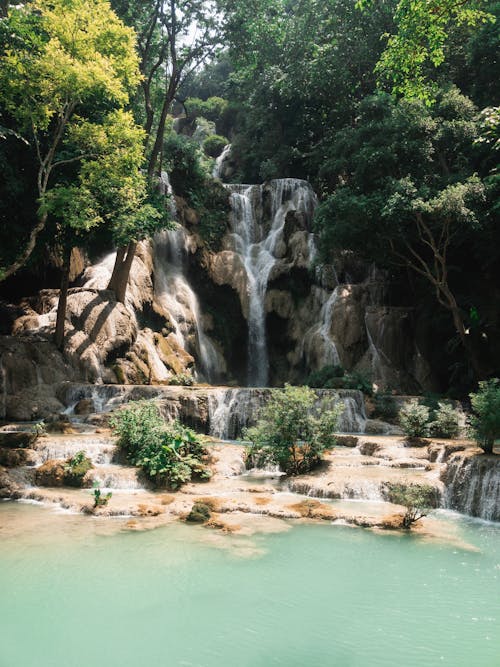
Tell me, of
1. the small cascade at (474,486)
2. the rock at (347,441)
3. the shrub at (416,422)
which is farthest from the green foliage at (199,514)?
the shrub at (416,422)

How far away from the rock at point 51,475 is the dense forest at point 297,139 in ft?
17.2

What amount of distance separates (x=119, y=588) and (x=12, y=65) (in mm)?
12500

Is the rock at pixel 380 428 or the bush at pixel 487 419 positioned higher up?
the bush at pixel 487 419

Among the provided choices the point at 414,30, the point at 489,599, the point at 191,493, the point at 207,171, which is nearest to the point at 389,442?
the point at 191,493

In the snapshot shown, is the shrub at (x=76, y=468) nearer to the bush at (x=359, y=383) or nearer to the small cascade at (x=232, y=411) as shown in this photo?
the small cascade at (x=232, y=411)

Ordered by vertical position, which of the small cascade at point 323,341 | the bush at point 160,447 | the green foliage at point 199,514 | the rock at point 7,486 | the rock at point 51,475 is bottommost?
the rock at point 7,486

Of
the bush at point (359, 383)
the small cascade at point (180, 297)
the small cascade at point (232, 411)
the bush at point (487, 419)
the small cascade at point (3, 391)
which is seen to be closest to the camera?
the bush at point (487, 419)

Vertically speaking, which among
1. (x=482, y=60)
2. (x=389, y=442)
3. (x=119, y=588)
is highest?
(x=482, y=60)

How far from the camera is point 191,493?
423 inches

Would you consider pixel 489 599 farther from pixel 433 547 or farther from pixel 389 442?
pixel 389 442

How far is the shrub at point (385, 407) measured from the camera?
58.3 ft

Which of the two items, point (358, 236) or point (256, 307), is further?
point (256, 307)

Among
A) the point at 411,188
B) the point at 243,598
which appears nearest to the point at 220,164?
the point at 411,188

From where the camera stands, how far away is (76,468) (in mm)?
11281
